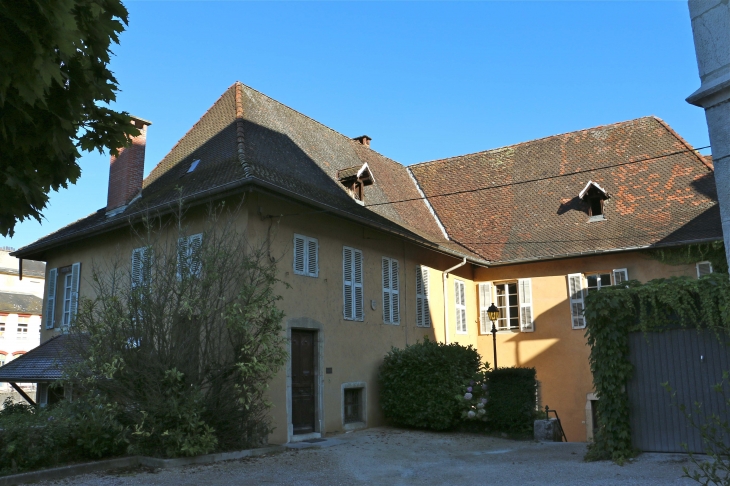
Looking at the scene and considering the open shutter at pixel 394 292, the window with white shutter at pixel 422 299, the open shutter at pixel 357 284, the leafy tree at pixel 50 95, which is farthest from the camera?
the window with white shutter at pixel 422 299

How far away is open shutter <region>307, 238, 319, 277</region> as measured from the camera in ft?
42.0

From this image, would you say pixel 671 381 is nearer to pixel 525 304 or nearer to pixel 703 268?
pixel 703 268

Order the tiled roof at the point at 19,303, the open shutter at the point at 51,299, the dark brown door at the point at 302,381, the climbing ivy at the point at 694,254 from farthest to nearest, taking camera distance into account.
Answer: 1. the tiled roof at the point at 19,303
2. the open shutter at the point at 51,299
3. the climbing ivy at the point at 694,254
4. the dark brown door at the point at 302,381

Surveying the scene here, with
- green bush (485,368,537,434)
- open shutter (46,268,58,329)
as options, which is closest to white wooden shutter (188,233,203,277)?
green bush (485,368,537,434)

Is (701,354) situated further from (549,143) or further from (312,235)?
(549,143)

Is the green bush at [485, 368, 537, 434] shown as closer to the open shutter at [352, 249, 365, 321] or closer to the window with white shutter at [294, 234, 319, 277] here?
the open shutter at [352, 249, 365, 321]

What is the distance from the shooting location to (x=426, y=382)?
13.4 m

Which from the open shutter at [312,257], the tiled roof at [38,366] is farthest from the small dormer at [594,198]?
the tiled roof at [38,366]

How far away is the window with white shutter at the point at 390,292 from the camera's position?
14867mm

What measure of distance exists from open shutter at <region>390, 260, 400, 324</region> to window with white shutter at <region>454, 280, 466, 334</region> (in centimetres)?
279

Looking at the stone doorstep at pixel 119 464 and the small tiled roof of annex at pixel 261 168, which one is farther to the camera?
the small tiled roof of annex at pixel 261 168

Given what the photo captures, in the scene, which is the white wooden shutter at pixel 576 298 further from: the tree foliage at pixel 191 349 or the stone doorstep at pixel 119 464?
the stone doorstep at pixel 119 464

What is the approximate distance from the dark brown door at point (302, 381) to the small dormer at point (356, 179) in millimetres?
4160

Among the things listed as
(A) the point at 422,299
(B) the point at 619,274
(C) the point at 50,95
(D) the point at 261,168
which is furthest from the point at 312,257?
(B) the point at 619,274
